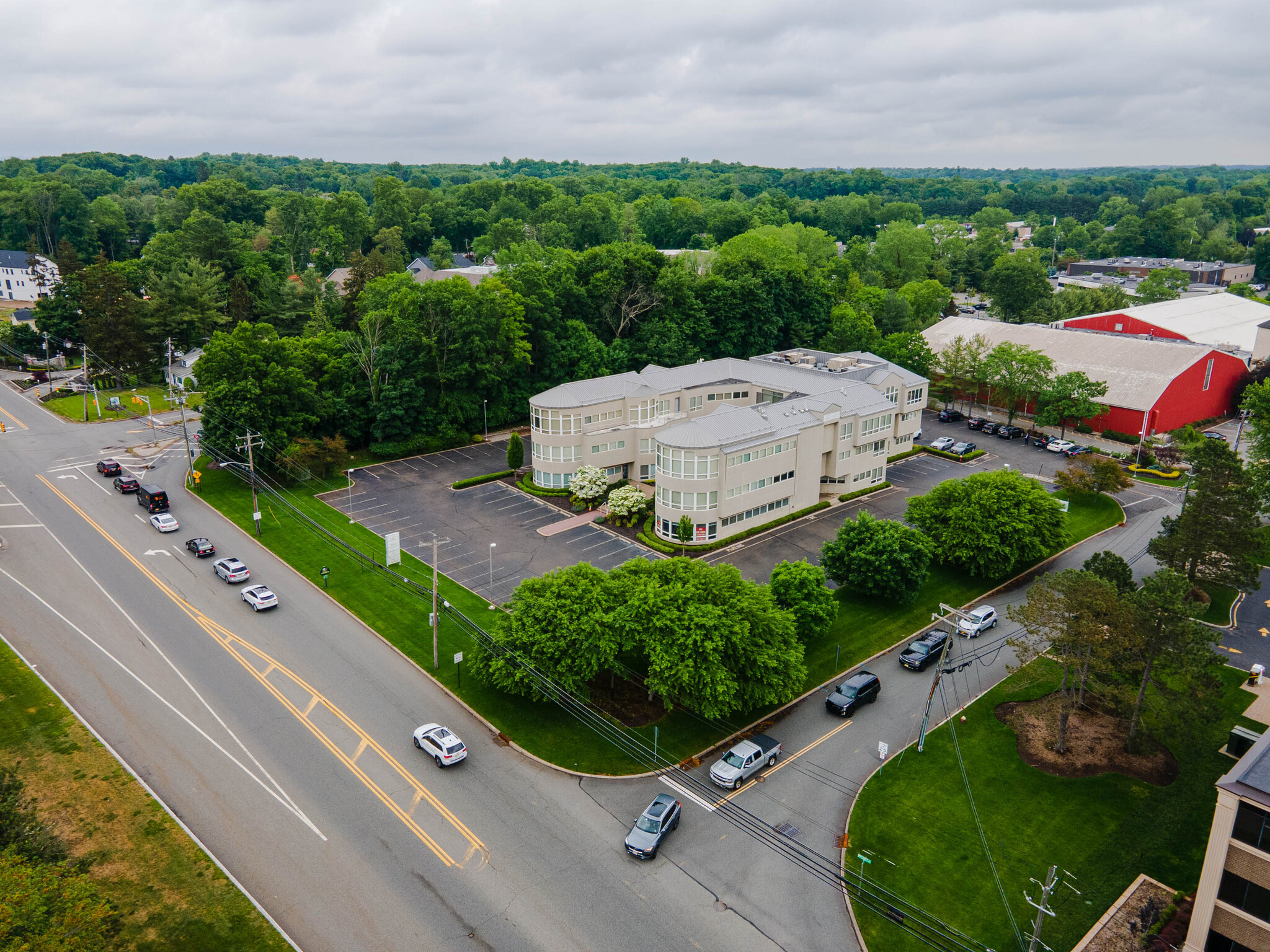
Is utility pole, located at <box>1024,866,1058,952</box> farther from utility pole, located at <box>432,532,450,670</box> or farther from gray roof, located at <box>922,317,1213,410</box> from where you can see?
gray roof, located at <box>922,317,1213,410</box>

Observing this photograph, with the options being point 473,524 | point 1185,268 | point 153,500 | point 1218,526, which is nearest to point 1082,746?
point 1218,526

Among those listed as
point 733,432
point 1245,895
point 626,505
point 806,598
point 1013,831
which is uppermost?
point 733,432

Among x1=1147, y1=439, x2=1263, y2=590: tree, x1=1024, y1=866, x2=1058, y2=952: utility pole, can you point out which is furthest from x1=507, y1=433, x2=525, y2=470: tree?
x1=1024, y1=866, x2=1058, y2=952: utility pole

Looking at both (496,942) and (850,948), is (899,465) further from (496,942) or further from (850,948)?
(496,942)

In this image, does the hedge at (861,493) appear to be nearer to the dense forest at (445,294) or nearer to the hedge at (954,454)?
the hedge at (954,454)

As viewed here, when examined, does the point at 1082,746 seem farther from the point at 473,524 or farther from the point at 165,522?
the point at 165,522

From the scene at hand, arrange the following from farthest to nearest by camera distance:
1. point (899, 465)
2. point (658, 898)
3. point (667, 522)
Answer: point (899, 465)
point (667, 522)
point (658, 898)

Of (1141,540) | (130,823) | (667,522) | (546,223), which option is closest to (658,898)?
(130,823)
